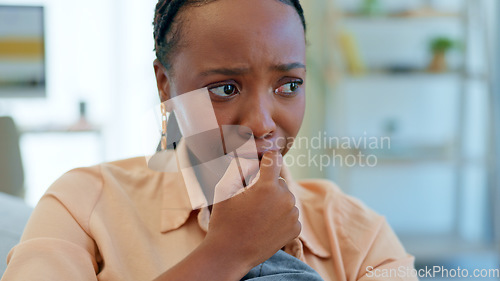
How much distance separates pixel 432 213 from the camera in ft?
10.1

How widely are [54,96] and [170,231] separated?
312 cm

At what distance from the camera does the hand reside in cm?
59

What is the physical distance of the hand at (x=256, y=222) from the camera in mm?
591

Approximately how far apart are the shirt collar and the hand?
0.10 m

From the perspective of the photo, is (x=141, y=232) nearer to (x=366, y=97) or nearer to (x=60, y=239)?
(x=60, y=239)

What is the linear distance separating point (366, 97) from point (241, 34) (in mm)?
2611

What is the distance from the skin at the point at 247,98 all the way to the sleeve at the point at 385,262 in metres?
0.17

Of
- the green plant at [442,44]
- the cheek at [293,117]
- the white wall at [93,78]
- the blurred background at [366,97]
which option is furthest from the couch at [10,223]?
the white wall at [93,78]

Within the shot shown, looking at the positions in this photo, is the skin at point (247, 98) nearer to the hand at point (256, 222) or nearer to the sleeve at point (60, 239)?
the hand at point (256, 222)

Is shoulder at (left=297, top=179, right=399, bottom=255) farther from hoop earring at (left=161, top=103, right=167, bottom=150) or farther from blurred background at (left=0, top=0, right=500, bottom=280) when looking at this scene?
blurred background at (left=0, top=0, right=500, bottom=280)

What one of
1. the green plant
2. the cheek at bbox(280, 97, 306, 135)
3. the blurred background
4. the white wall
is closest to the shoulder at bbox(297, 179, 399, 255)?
the cheek at bbox(280, 97, 306, 135)

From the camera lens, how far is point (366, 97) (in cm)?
312

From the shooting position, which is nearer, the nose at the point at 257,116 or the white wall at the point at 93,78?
the nose at the point at 257,116

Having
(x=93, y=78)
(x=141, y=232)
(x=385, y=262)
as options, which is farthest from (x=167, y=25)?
(x=93, y=78)
